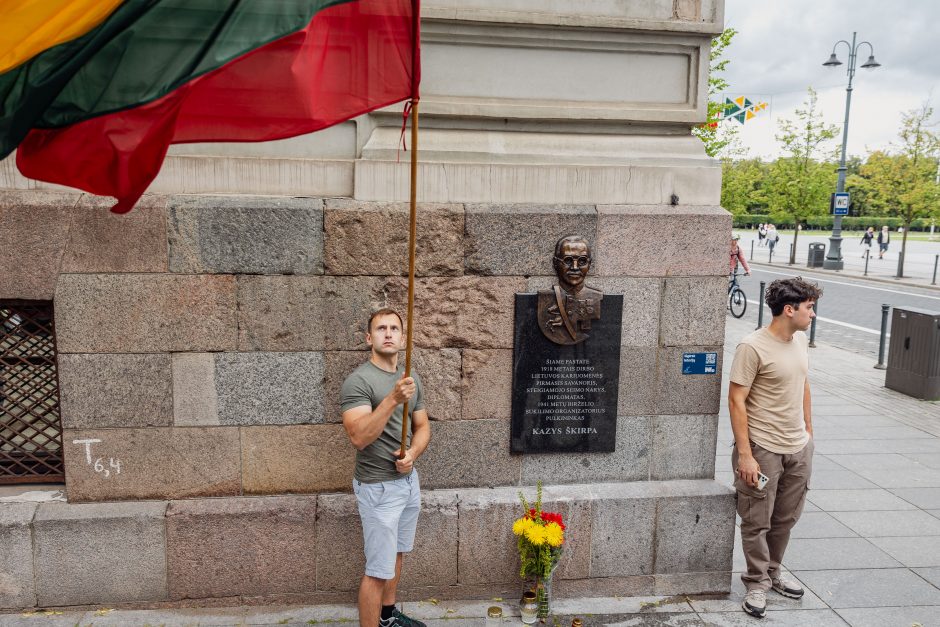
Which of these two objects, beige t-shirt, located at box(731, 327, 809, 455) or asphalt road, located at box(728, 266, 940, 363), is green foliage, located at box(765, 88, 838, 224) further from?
beige t-shirt, located at box(731, 327, 809, 455)

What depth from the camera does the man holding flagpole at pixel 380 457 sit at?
4.22 m

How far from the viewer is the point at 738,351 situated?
4.98m

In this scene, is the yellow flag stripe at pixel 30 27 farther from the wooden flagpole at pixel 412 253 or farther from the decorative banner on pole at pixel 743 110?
the decorative banner on pole at pixel 743 110

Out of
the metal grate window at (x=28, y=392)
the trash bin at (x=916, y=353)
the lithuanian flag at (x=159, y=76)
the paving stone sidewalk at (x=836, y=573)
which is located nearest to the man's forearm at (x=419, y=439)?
the paving stone sidewalk at (x=836, y=573)

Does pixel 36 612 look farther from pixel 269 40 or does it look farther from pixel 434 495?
pixel 269 40

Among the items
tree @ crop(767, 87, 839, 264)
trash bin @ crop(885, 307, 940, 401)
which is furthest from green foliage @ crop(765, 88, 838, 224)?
trash bin @ crop(885, 307, 940, 401)

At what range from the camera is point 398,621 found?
4.67m

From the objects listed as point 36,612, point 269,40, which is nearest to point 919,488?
point 269,40

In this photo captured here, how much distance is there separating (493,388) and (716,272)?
6.16ft

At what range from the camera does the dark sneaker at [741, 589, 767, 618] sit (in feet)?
16.5

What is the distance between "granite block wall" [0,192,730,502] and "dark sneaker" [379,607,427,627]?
0.92 metres

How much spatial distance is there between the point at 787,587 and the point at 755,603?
41 cm

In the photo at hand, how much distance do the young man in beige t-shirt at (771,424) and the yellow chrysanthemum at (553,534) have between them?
1431mm

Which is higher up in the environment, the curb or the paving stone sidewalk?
the curb
